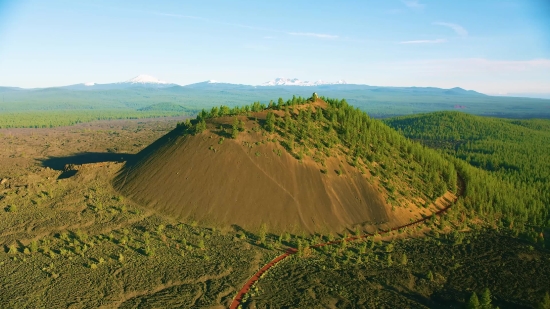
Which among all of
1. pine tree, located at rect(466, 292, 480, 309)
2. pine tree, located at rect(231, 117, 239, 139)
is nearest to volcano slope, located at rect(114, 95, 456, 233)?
pine tree, located at rect(231, 117, 239, 139)

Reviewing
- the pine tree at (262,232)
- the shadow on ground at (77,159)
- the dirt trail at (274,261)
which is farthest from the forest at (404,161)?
the shadow on ground at (77,159)

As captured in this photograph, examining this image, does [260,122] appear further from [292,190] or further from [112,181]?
[112,181]

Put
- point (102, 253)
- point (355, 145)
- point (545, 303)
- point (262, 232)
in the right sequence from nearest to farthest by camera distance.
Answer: point (545, 303), point (102, 253), point (262, 232), point (355, 145)

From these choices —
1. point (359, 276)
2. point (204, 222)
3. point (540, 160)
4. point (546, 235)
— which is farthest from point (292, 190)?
point (540, 160)

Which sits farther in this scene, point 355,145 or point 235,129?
point 355,145

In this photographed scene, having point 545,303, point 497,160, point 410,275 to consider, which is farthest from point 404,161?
point 497,160

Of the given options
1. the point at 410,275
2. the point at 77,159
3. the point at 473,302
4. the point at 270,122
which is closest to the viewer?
the point at 473,302

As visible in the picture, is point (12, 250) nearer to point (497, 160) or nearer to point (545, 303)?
point (545, 303)

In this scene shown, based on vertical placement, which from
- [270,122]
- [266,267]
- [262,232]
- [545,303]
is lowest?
[266,267]

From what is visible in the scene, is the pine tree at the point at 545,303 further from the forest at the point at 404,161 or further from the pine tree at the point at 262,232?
the pine tree at the point at 262,232
